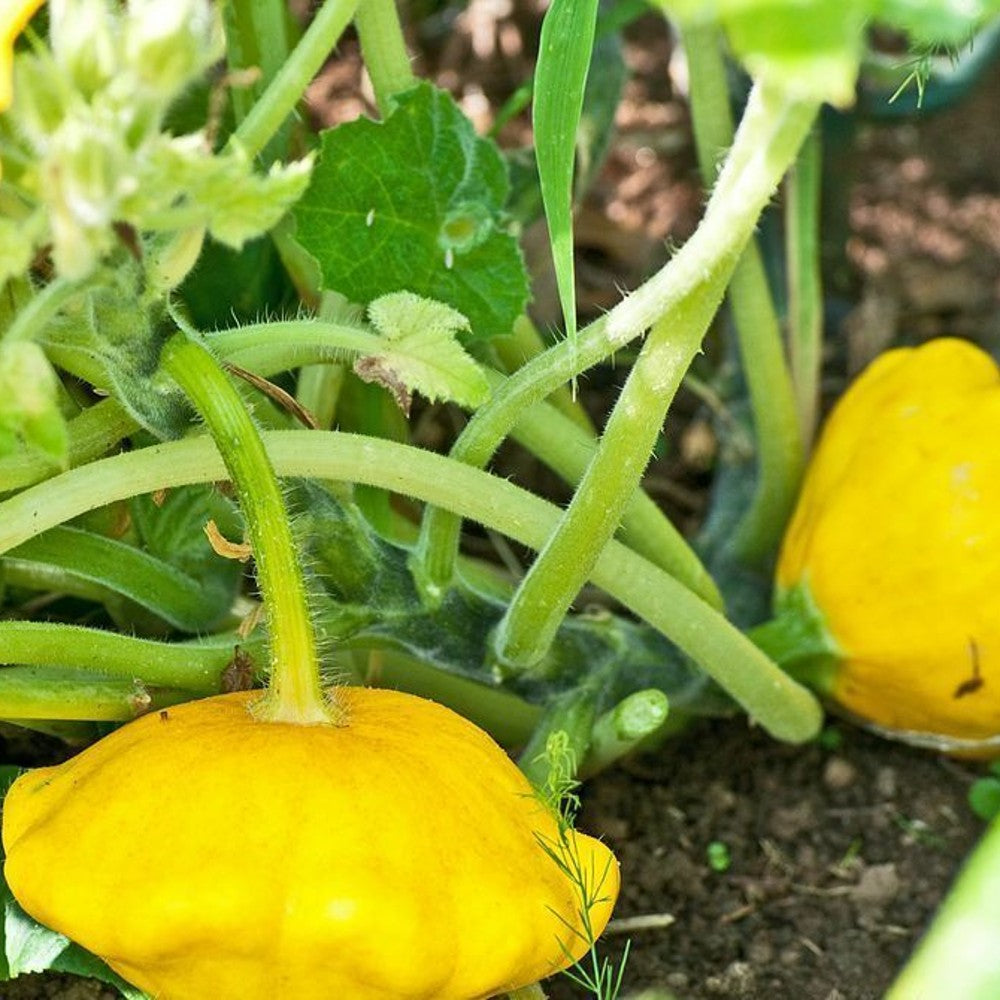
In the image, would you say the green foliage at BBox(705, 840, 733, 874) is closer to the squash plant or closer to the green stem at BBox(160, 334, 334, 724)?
the squash plant

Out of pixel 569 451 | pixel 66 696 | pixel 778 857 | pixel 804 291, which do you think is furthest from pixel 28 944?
pixel 804 291

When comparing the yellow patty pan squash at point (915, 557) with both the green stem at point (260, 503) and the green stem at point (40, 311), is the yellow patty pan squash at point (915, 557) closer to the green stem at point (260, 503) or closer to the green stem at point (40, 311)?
the green stem at point (260, 503)

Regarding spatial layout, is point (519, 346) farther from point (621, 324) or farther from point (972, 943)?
point (972, 943)

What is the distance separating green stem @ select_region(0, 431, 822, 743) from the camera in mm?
1102

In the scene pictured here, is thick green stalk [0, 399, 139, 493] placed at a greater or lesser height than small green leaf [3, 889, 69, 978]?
greater

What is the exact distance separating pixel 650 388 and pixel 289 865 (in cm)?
41

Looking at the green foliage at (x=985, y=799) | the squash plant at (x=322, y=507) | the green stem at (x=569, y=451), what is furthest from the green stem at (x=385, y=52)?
the green foliage at (x=985, y=799)

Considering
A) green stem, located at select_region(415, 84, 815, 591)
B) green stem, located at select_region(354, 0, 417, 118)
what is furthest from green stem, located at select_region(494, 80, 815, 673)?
green stem, located at select_region(354, 0, 417, 118)

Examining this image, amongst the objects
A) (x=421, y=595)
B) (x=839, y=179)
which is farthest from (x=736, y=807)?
(x=839, y=179)

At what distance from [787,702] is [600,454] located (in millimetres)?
395

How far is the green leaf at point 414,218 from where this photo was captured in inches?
51.0

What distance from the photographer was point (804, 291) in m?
1.72

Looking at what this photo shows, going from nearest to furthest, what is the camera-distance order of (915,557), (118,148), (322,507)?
(118,148)
(322,507)
(915,557)

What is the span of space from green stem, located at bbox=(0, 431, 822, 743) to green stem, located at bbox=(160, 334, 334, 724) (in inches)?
3.2
